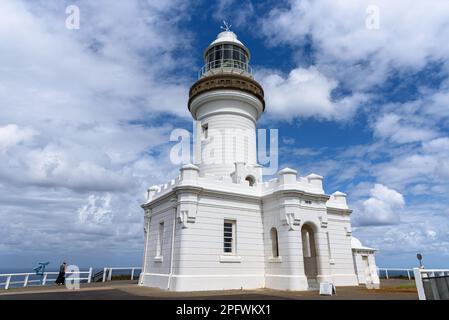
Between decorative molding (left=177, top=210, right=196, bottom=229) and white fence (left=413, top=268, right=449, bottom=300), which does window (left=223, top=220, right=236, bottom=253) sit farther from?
white fence (left=413, top=268, right=449, bottom=300)

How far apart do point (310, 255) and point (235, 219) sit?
521cm

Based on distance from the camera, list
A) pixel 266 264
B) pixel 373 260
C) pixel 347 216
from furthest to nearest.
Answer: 1. pixel 373 260
2. pixel 347 216
3. pixel 266 264

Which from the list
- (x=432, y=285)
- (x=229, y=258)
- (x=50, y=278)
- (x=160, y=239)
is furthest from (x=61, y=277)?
(x=432, y=285)

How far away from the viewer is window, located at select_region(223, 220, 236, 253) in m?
15.4

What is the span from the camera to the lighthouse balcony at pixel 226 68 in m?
20.1

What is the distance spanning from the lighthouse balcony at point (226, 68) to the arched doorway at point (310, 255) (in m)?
10.8

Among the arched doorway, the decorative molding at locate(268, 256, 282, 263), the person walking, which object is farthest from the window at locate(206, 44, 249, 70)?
the person walking

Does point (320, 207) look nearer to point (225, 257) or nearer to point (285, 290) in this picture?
point (285, 290)

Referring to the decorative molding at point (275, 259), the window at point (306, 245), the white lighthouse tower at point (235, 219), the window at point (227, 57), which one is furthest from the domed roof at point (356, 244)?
the window at point (227, 57)

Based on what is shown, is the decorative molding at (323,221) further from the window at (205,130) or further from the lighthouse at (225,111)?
the window at (205,130)
